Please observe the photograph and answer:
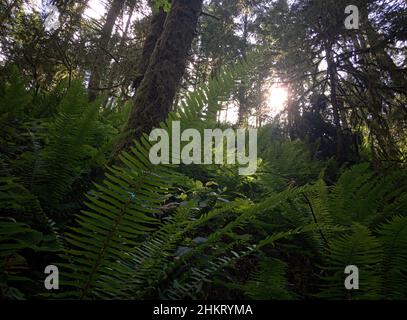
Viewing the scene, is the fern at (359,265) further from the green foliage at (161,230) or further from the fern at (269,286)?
the fern at (269,286)

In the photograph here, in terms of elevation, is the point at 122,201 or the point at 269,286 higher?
the point at 122,201

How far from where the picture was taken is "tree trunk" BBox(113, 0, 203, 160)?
2.74 m

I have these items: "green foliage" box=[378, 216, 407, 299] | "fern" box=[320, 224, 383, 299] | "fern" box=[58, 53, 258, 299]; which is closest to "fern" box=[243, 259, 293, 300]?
"fern" box=[320, 224, 383, 299]

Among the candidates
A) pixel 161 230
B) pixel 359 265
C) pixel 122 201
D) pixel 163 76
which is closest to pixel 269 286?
pixel 359 265

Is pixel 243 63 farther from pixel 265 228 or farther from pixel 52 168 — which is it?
pixel 265 228

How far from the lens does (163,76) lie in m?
2.82

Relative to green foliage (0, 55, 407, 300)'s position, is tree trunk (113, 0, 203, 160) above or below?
above

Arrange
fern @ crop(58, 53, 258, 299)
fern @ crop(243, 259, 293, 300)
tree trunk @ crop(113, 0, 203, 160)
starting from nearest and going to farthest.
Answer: fern @ crop(58, 53, 258, 299) → fern @ crop(243, 259, 293, 300) → tree trunk @ crop(113, 0, 203, 160)

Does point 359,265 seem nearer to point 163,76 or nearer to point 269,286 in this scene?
point 269,286

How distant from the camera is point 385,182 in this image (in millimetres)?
3037

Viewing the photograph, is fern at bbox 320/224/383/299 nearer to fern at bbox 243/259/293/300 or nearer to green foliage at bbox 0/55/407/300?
green foliage at bbox 0/55/407/300

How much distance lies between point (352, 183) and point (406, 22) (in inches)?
211

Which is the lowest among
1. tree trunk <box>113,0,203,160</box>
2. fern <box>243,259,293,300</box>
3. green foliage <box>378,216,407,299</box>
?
fern <box>243,259,293,300</box>

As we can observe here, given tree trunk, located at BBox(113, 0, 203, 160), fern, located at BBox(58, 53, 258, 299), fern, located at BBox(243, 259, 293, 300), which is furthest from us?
tree trunk, located at BBox(113, 0, 203, 160)
